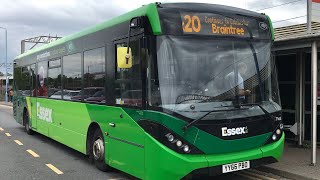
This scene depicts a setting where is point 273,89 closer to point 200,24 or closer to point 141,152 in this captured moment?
point 200,24

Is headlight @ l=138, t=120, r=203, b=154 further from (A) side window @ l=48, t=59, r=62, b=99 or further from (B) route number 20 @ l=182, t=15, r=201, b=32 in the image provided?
(A) side window @ l=48, t=59, r=62, b=99

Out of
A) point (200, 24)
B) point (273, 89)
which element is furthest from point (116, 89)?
point (273, 89)

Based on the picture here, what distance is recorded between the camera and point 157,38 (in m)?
5.80

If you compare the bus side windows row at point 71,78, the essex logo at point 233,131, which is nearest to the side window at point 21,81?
the bus side windows row at point 71,78

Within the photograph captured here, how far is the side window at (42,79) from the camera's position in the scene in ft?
38.6

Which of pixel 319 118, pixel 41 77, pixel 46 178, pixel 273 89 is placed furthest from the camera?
pixel 41 77

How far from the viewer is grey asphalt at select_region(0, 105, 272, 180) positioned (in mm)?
7675

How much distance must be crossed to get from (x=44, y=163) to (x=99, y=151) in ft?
5.97

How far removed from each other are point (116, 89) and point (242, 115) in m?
2.25

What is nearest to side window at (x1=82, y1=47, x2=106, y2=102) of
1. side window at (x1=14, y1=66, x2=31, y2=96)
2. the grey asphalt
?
the grey asphalt

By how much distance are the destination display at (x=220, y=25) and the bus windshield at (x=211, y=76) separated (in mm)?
113

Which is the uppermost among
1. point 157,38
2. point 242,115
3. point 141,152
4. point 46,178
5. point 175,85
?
point 157,38

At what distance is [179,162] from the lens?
555 cm

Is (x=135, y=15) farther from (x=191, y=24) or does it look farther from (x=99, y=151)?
(x=99, y=151)
